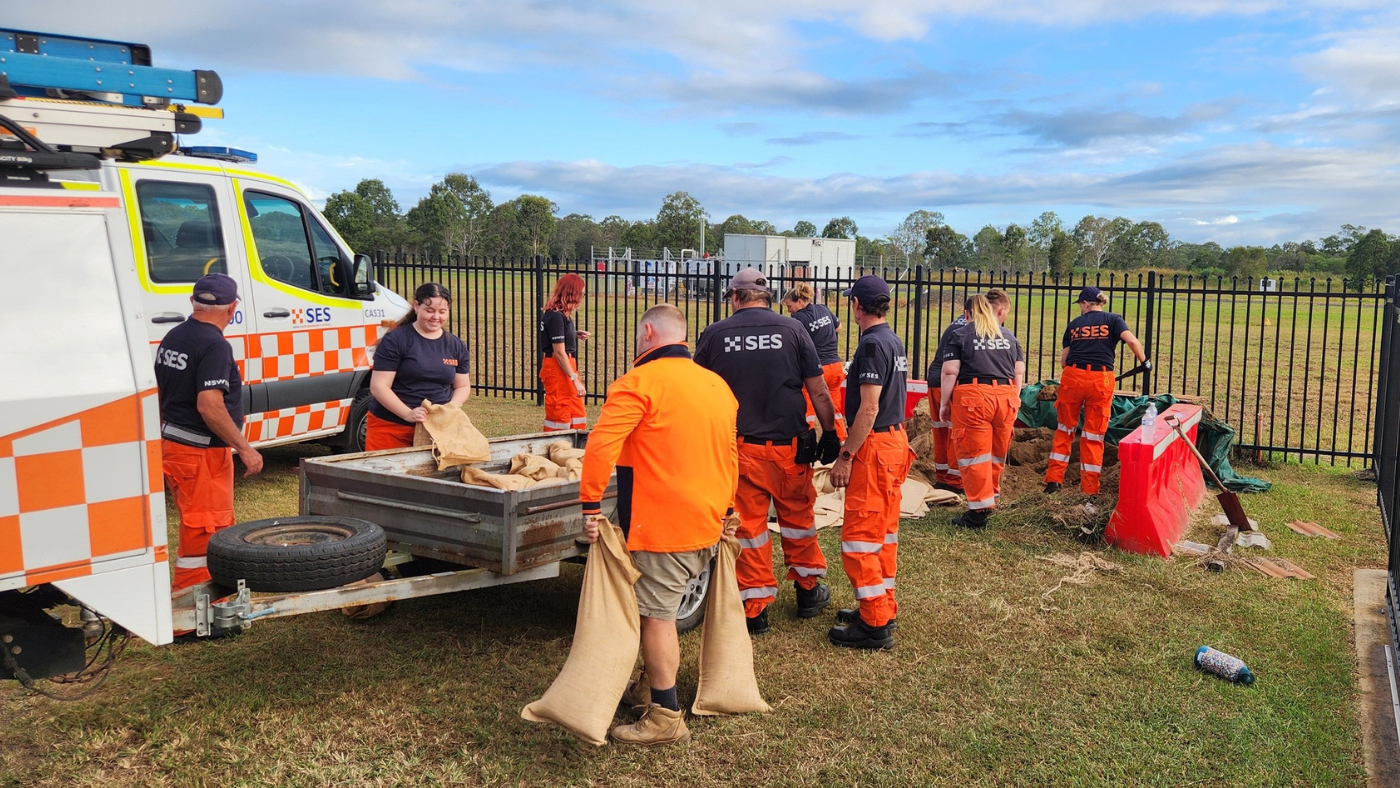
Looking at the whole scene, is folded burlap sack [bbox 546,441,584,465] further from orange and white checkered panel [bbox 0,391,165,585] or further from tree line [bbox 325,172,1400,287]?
tree line [bbox 325,172,1400,287]

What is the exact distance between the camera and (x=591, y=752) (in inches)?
152

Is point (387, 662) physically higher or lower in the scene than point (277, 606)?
lower

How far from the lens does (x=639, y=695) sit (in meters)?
4.20

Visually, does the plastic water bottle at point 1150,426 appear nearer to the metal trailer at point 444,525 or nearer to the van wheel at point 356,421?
the metal trailer at point 444,525

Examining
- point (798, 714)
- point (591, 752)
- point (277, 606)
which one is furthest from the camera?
point (798, 714)

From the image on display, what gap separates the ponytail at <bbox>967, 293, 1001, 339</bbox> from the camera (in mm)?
7188

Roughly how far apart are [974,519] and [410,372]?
4.24m

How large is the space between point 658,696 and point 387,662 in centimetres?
154

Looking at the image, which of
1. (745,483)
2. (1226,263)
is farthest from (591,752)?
(1226,263)

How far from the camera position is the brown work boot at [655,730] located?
389 cm

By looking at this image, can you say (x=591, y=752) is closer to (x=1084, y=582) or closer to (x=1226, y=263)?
(x=1084, y=582)

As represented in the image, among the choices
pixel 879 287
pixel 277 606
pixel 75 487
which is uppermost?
pixel 879 287

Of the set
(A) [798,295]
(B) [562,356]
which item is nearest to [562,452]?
(B) [562,356]

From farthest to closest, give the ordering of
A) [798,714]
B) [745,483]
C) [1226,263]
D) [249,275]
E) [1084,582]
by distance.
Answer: [1226,263] < [249,275] < [1084,582] < [745,483] < [798,714]
